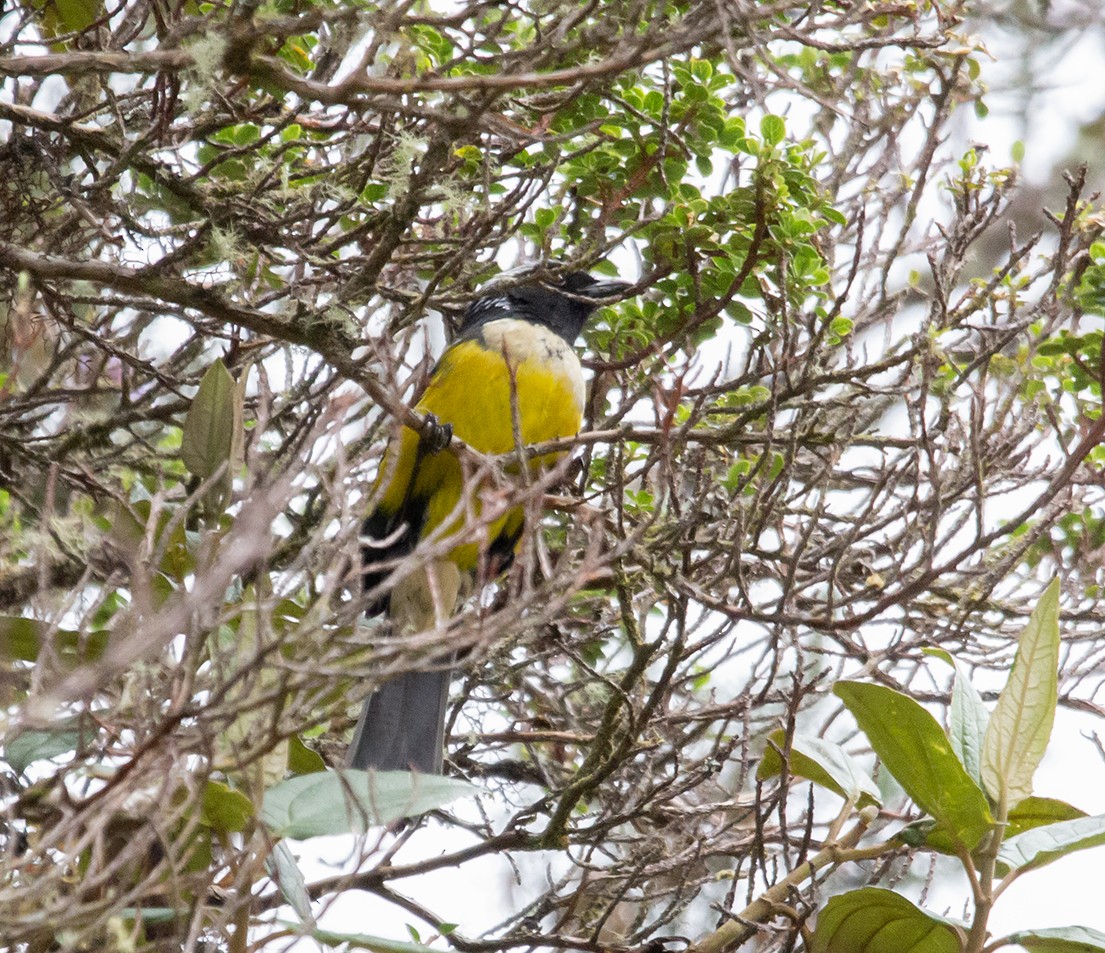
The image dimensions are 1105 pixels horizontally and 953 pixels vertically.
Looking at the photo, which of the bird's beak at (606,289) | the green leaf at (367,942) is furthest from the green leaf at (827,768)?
the bird's beak at (606,289)

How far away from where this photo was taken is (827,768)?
2.48m

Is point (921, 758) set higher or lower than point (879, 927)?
higher

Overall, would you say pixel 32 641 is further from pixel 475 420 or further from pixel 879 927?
pixel 475 420

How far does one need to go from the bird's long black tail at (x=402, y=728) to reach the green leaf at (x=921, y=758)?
138 centimetres

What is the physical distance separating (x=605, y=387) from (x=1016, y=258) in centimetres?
128

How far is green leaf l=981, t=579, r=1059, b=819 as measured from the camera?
216cm

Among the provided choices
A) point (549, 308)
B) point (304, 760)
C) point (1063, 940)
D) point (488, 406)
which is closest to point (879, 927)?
point (1063, 940)

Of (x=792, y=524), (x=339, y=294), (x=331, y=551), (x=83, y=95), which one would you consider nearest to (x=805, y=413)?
(x=792, y=524)

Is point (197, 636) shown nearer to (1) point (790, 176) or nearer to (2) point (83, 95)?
(1) point (790, 176)

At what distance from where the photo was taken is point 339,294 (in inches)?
105

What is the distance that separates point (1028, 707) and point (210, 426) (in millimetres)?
1428

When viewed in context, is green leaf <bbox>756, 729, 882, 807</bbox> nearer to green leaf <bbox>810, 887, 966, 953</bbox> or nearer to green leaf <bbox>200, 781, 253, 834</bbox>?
green leaf <bbox>810, 887, 966, 953</bbox>

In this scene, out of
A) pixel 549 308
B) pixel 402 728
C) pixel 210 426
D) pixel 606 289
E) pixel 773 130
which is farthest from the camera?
pixel 549 308

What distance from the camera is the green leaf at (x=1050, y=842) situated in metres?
2.12
